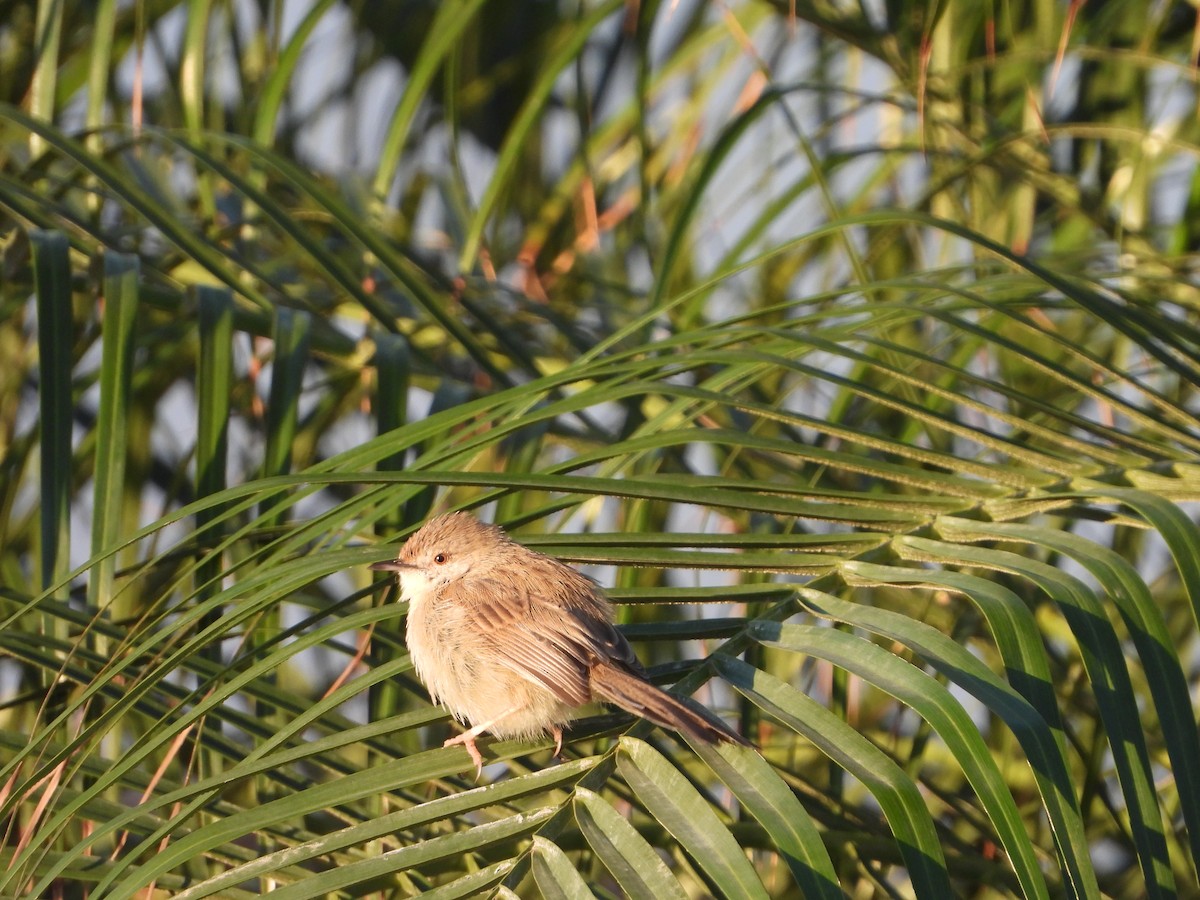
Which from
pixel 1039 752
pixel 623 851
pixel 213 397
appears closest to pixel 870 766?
pixel 1039 752

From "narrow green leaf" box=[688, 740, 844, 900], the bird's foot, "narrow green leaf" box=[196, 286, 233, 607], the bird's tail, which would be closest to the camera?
"narrow green leaf" box=[688, 740, 844, 900]

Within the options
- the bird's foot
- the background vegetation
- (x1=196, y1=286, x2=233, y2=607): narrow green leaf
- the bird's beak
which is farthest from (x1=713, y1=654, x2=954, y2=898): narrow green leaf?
(x1=196, y1=286, x2=233, y2=607): narrow green leaf

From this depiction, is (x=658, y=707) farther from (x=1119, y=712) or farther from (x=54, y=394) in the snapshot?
(x=54, y=394)

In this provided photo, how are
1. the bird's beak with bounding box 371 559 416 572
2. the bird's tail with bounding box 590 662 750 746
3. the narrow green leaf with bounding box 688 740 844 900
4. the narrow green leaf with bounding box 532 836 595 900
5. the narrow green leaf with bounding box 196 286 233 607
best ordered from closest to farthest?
the narrow green leaf with bounding box 688 740 844 900 → the narrow green leaf with bounding box 532 836 595 900 → the bird's tail with bounding box 590 662 750 746 → the narrow green leaf with bounding box 196 286 233 607 → the bird's beak with bounding box 371 559 416 572

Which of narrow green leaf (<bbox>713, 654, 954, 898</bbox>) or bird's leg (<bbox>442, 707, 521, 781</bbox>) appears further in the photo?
bird's leg (<bbox>442, 707, 521, 781</bbox>)

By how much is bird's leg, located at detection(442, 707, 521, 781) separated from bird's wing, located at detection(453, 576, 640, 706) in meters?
0.10

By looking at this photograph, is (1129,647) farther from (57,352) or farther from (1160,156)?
(57,352)

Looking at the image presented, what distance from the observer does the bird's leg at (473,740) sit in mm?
2605

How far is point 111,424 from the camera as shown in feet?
10.2

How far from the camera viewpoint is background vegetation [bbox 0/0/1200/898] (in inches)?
91.6

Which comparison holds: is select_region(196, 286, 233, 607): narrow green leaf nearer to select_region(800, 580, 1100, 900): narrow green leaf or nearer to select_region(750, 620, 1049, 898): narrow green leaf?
select_region(750, 620, 1049, 898): narrow green leaf

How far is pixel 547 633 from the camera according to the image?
10.5 ft

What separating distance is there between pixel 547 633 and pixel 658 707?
0.68 metres

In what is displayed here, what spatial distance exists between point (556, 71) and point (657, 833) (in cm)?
255
